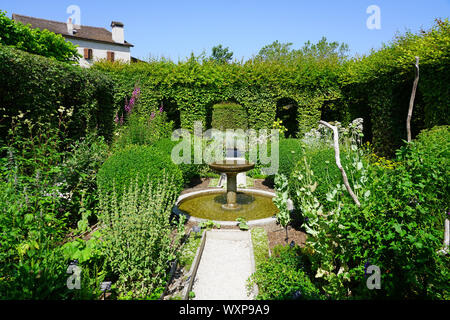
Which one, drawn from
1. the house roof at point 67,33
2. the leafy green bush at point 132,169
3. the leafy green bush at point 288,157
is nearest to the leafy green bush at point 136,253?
the leafy green bush at point 132,169

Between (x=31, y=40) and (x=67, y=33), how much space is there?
68.5 ft

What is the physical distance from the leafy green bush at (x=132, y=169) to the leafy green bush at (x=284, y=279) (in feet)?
8.12

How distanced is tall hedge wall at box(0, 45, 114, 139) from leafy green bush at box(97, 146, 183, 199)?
2249 mm

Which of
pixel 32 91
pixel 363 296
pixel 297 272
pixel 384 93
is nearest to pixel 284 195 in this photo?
pixel 297 272

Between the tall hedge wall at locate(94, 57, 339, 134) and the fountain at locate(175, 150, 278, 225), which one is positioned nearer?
the fountain at locate(175, 150, 278, 225)

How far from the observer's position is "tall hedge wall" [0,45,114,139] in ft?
21.0

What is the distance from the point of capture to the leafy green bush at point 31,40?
10633 millimetres

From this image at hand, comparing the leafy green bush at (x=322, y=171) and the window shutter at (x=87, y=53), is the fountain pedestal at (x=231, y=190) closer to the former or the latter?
the leafy green bush at (x=322, y=171)

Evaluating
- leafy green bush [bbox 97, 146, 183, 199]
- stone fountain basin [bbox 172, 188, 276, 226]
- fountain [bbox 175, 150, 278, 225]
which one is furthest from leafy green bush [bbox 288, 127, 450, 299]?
leafy green bush [bbox 97, 146, 183, 199]

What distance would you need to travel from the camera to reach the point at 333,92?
43.0 ft

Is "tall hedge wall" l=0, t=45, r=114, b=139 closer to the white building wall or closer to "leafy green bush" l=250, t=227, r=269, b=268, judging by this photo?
"leafy green bush" l=250, t=227, r=269, b=268

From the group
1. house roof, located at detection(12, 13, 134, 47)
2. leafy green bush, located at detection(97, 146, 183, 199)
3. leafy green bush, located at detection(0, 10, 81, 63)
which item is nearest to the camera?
leafy green bush, located at detection(97, 146, 183, 199)

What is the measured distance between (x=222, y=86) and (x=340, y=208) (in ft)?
35.3

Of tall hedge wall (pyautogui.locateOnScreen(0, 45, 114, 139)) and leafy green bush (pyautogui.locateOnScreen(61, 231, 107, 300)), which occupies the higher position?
tall hedge wall (pyautogui.locateOnScreen(0, 45, 114, 139))
